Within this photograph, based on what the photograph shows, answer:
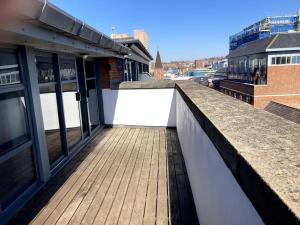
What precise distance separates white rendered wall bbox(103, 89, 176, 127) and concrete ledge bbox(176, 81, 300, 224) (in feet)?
17.6

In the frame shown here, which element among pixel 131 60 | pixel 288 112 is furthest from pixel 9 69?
pixel 288 112

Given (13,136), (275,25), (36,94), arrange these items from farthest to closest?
(275,25) < (36,94) < (13,136)

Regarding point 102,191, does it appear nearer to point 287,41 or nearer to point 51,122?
point 51,122

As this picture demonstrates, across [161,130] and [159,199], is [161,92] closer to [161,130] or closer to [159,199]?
[161,130]

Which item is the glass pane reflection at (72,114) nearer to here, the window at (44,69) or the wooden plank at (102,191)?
the window at (44,69)

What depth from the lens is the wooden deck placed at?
2881 mm

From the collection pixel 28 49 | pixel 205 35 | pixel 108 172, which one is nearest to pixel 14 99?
pixel 28 49

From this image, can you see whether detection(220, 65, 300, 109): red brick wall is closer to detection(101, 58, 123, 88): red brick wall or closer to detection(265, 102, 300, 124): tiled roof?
detection(265, 102, 300, 124): tiled roof

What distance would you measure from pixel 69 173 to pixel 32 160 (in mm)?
737

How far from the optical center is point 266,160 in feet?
2.95

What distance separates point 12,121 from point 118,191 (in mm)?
1703

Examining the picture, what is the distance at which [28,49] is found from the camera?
3477 millimetres

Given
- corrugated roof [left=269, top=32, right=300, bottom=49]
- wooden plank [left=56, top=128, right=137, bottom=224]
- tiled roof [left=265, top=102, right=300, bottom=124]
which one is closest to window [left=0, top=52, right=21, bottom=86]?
wooden plank [left=56, top=128, right=137, bottom=224]

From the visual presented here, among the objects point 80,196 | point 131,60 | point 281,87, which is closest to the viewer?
point 80,196
